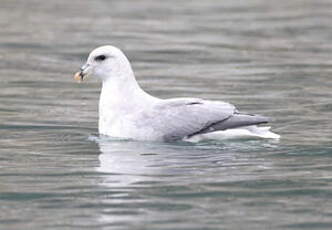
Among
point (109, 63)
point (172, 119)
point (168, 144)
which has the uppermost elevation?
point (109, 63)

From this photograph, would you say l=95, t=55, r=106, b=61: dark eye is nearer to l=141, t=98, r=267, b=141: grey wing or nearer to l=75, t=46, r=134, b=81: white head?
l=75, t=46, r=134, b=81: white head

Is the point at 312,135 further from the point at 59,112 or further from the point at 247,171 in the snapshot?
the point at 59,112

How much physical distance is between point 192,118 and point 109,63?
1.44 m

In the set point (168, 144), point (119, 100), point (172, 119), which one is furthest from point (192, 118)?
point (119, 100)

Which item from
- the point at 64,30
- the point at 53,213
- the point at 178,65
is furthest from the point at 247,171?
the point at 64,30

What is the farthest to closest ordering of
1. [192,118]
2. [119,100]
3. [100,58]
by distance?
[100,58]
[119,100]
[192,118]

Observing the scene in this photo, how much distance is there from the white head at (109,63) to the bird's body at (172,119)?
30 centimetres

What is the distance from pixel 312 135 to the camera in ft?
46.1

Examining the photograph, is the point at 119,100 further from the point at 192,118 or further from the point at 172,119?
the point at 192,118

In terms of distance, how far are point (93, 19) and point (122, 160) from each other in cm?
1412

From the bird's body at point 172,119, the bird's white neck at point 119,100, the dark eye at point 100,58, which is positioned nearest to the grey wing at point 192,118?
the bird's body at point 172,119

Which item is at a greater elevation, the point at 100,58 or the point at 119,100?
the point at 100,58

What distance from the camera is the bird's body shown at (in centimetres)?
1355

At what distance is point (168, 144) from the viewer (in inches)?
539
